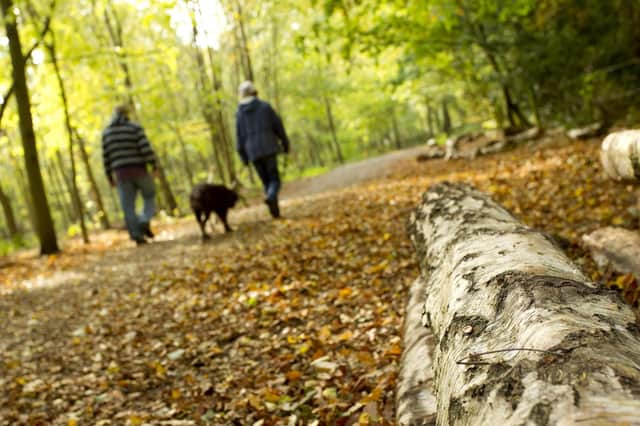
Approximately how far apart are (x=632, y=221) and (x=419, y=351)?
333 cm

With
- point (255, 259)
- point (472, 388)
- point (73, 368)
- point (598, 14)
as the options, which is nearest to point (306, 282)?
point (255, 259)

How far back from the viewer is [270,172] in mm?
8406

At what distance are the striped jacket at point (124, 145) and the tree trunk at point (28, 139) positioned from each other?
6.48 feet

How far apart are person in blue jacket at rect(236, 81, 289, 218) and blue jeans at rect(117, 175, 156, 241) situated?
1955mm

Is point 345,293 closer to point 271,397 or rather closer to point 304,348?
point 304,348

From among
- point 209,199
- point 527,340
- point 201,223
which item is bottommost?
point 527,340

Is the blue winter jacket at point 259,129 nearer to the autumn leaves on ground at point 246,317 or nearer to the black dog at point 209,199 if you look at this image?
the black dog at point 209,199

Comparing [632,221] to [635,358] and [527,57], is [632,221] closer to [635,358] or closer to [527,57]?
[635,358]

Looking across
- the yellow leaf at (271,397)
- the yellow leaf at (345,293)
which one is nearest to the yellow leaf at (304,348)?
the yellow leaf at (271,397)

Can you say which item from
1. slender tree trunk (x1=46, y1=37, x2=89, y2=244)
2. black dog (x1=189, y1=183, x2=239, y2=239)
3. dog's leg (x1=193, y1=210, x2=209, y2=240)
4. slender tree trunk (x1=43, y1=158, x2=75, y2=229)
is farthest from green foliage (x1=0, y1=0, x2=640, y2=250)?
slender tree trunk (x1=43, y1=158, x2=75, y2=229)

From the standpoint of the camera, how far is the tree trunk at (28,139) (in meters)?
9.02

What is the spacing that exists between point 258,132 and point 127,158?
2.45 metres

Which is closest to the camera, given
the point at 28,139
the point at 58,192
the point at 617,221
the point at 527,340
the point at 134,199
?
the point at 527,340

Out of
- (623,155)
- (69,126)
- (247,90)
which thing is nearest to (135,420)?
(623,155)
